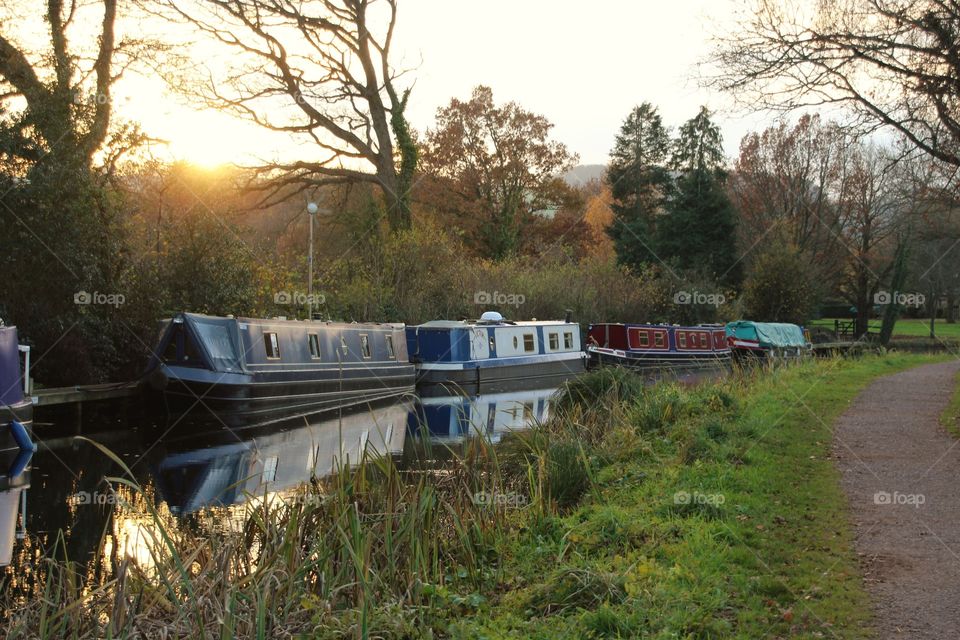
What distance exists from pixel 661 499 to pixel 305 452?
816cm

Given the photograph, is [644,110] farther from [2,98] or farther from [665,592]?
[665,592]

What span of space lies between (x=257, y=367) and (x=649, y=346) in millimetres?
15077

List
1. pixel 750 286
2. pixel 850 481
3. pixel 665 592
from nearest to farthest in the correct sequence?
pixel 665 592 → pixel 850 481 → pixel 750 286

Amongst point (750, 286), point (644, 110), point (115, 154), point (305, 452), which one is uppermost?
point (644, 110)

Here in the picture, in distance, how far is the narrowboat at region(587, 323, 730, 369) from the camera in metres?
29.6

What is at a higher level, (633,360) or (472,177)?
(472,177)

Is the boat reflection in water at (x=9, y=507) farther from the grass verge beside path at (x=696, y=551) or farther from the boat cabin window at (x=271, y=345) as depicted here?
the boat cabin window at (x=271, y=345)

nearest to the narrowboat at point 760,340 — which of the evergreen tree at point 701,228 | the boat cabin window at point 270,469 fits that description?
the evergreen tree at point 701,228

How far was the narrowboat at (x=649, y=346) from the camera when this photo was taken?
29594mm

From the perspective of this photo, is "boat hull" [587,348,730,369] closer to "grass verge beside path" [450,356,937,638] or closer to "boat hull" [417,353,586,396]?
"boat hull" [417,353,586,396]

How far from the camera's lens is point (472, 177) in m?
40.8

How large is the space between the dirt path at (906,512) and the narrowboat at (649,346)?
16.4 meters

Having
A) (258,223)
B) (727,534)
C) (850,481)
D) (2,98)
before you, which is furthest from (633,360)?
(727,534)

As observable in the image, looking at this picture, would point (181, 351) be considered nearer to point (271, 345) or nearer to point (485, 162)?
point (271, 345)
